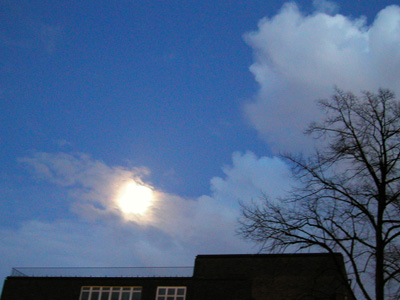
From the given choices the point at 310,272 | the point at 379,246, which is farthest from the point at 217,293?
the point at 379,246

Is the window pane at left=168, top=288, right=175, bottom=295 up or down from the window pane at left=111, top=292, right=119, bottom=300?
up

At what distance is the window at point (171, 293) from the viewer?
3422cm

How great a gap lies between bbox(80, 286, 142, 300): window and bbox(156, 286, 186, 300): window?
5.77ft

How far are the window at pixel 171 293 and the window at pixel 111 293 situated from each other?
1760 mm

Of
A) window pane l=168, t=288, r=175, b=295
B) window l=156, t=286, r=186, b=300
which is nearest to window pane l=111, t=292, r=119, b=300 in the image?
window l=156, t=286, r=186, b=300

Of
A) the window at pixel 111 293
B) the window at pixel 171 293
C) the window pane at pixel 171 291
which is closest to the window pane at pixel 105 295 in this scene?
the window at pixel 111 293

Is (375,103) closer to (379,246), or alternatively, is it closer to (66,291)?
(379,246)

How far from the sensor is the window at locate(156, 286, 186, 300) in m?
34.2

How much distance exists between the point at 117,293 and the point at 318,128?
2479 cm

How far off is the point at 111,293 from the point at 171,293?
5.31m

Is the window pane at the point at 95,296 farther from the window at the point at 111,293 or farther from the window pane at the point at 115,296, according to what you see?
the window pane at the point at 115,296

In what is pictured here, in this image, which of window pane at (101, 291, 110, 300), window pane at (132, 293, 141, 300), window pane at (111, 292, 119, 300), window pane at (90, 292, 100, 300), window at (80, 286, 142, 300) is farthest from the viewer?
window pane at (90, 292, 100, 300)

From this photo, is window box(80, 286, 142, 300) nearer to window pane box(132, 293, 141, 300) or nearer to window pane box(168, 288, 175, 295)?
window pane box(132, 293, 141, 300)

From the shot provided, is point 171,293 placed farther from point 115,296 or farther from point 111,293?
point 111,293
